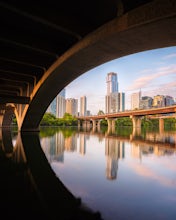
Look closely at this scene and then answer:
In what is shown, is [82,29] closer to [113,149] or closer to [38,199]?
[113,149]

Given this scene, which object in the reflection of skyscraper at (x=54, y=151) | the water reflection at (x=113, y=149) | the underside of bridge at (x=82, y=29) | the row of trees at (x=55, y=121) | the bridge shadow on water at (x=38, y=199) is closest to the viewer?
the bridge shadow on water at (x=38, y=199)

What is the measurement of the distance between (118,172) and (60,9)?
10401 millimetres

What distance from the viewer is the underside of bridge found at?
8.91 meters

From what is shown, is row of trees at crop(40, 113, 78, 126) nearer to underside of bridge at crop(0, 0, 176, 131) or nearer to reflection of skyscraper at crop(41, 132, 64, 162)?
→ underside of bridge at crop(0, 0, 176, 131)

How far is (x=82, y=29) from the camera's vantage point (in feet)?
41.8

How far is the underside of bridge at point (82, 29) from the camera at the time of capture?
891 cm

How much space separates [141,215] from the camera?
315 centimetres

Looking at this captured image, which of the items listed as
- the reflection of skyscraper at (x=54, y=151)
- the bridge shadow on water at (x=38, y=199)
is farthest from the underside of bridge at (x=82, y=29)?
the bridge shadow on water at (x=38, y=199)

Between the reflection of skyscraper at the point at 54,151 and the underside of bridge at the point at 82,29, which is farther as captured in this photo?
the underside of bridge at the point at 82,29

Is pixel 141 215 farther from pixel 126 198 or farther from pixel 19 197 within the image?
pixel 19 197

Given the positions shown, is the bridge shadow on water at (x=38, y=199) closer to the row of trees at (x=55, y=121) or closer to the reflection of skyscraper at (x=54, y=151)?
the reflection of skyscraper at (x=54, y=151)

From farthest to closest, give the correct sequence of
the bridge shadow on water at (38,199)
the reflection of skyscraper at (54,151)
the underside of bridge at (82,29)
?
the underside of bridge at (82,29)
the reflection of skyscraper at (54,151)
the bridge shadow on water at (38,199)

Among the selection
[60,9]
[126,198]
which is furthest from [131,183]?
[60,9]

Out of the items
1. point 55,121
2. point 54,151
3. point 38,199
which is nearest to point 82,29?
point 54,151
